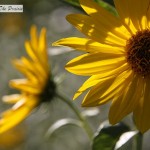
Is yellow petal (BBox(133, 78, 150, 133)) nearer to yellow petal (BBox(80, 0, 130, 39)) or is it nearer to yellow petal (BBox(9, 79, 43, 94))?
yellow petal (BBox(80, 0, 130, 39))

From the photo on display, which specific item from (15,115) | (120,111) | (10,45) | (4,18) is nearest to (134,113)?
(120,111)

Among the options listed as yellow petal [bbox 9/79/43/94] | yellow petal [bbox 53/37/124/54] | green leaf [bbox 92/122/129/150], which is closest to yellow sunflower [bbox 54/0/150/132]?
yellow petal [bbox 53/37/124/54]

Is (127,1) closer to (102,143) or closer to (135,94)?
(135,94)

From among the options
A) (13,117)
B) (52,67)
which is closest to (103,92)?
(13,117)

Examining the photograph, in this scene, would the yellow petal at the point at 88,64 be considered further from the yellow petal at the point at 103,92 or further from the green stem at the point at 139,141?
the green stem at the point at 139,141

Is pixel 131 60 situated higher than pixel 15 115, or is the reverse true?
pixel 131 60
